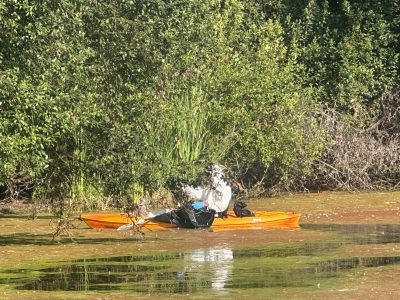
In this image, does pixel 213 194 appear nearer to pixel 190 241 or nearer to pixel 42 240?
pixel 190 241

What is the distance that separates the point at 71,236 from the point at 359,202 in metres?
9.82

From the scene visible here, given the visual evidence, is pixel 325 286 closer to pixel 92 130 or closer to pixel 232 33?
pixel 92 130

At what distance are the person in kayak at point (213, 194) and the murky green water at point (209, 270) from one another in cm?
339

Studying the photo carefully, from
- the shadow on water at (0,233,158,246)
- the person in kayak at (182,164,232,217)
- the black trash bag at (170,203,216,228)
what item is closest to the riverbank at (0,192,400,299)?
the shadow on water at (0,233,158,246)

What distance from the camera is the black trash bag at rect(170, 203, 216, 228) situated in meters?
24.3

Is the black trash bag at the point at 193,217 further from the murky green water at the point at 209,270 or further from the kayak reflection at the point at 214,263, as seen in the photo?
the kayak reflection at the point at 214,263

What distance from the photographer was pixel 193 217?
957 inches

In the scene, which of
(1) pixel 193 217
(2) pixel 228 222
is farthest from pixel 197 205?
(2) pixel 228 222

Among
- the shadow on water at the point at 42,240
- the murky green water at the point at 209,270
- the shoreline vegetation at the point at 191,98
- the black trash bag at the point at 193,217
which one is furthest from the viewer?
the black trash bag at the point at 193,217

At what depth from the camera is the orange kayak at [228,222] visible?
2443cm

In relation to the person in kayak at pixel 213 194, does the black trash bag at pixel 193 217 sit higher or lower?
lower

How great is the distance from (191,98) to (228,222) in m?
4.80

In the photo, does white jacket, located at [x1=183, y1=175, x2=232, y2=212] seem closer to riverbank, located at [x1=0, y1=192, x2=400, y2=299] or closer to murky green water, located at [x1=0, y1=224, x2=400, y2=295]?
riverbank, located at [x1=0, y1=192, x2=400, y2=299]

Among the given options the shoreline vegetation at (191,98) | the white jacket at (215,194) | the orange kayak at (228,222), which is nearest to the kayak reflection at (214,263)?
the shoreline vegetation at (191,98)
